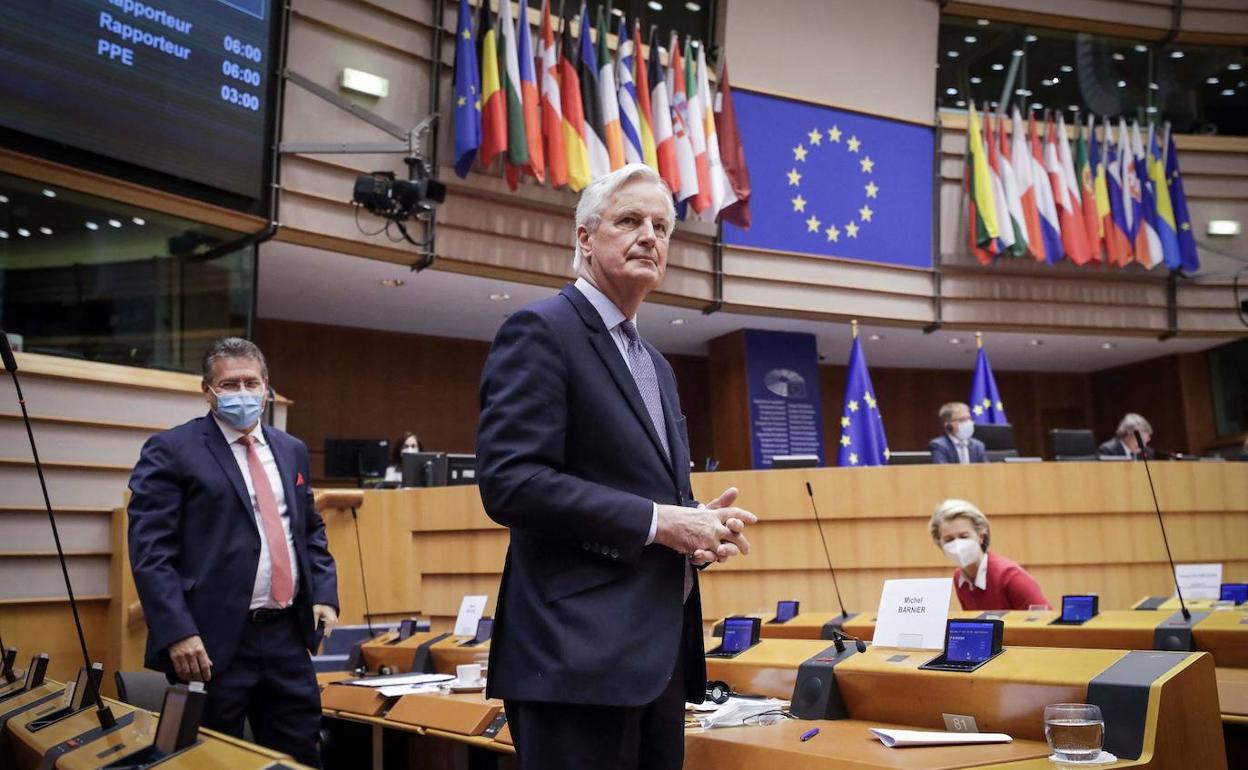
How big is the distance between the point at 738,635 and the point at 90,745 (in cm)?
152

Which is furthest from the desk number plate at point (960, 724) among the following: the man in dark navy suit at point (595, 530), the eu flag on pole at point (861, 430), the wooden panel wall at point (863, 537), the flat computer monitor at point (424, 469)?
the eu flag on pole at point (861, 430)

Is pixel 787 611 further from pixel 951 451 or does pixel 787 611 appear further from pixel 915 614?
pixel 951 451

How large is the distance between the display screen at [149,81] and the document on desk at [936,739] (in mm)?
5134

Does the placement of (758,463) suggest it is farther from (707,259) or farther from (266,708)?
(266,708)

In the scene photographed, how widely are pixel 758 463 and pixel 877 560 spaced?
4213mm

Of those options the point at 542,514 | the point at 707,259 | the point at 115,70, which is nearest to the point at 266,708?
the point at 542,514

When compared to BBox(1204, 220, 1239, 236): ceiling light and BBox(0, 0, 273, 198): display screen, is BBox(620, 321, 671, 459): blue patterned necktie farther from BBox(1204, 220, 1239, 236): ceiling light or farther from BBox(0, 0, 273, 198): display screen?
BBox(1204, 220, 1239, 236): ceiling light

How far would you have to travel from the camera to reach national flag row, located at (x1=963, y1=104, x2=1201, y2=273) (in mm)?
10039

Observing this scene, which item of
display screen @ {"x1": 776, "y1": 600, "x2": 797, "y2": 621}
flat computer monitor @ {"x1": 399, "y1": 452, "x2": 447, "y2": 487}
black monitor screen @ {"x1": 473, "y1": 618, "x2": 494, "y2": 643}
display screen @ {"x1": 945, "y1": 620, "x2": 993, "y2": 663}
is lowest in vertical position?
black monitor screen @ {"x1": 473, "y1": 618, "x2": 494, "y2": 643}

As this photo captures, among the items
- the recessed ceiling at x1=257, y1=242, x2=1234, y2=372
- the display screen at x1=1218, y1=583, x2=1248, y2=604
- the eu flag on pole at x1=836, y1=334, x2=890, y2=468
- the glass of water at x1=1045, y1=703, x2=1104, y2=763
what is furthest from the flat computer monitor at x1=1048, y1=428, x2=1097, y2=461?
the glass of water at x1=1045, y1=703, x2=1104, y2=763

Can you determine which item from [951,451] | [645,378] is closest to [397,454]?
[951,451]

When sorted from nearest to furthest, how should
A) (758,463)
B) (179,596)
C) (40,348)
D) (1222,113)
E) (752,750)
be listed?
(752,750) < (179,596) < (40,348) < (758,463) < (1222,113)

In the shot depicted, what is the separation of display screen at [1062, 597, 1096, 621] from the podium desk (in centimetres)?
97

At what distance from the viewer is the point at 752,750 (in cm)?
180
